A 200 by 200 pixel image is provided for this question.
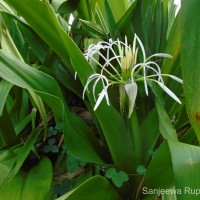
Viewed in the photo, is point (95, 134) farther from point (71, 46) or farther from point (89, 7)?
point (89, 7)

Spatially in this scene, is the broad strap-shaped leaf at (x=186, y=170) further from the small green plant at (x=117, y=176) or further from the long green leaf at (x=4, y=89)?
the long green leaf at (x=4, y=89)

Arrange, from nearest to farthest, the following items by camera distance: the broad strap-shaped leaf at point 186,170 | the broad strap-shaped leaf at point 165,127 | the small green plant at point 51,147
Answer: the broad strap-shaped leaf at point 186,170, the broad strap-shaped leaf at point 165,127, the small green plant at point 51,147

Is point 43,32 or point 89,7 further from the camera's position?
point 89,7

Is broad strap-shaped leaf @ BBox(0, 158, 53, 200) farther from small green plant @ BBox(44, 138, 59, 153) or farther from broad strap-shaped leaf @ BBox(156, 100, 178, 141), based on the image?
broad strap-shaped leaf @ BBox(156, 100, 178, 141)

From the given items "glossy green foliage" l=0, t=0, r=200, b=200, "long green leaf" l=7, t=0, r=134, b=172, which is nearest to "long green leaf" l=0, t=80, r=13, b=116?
"glossy green foliage" l=0, t=0, r=200, b=200

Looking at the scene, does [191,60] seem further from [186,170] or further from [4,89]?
[4,89]

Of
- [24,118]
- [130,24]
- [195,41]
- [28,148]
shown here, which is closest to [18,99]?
→ [24,118]

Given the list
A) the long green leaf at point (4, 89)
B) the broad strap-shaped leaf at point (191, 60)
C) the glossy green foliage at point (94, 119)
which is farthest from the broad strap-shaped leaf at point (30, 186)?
the broad strap-shaped leaf at point (191, 60)

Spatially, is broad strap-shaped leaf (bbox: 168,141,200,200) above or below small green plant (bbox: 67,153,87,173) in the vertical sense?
above
